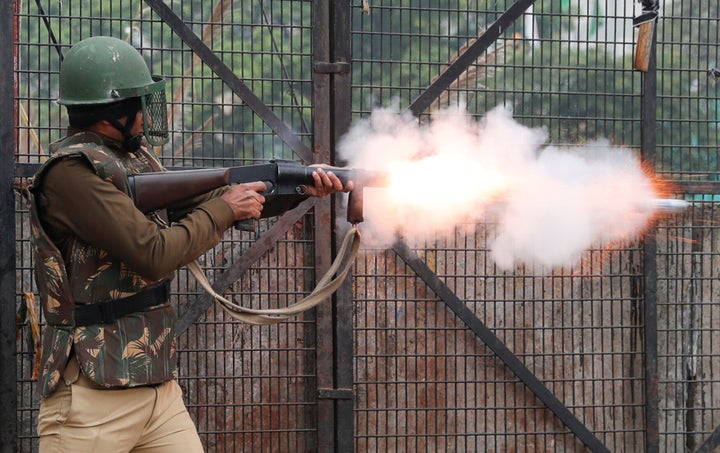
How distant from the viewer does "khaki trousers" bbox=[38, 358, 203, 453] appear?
361cm

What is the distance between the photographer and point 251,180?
4215mm

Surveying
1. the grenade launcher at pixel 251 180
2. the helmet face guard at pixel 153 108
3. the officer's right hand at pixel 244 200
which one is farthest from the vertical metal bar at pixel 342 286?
the helmet face guard at pixel 153 108

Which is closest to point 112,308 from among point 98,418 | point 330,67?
point 98,418

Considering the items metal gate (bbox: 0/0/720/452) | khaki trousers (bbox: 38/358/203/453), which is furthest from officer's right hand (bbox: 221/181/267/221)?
metal gate (bbox: 0/0/720/452)

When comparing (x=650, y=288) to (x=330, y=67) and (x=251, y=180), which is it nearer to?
(x=330, y=67)

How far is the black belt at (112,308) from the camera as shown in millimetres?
3648

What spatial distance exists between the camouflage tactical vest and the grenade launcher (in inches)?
4.7

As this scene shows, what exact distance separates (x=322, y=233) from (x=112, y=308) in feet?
7.35

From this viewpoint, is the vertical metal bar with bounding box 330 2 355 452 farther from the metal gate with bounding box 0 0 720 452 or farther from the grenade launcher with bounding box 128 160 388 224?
the grenade launcher with bounding box 128 160 388 224

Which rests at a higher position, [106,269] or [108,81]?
[108,81]

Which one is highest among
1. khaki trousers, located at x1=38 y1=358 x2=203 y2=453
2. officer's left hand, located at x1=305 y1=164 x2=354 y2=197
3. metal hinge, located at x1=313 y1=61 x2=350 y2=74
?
metal hinge, located at x1=313 y1=61 x2=350 y2=74

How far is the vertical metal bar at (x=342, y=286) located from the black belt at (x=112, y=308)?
212 cm

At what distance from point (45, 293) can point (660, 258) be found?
406 cm

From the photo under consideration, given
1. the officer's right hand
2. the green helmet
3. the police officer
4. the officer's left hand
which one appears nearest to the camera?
the police officer
